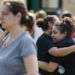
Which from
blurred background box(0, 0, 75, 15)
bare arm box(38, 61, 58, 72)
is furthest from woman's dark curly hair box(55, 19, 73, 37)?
blurred background box(0, 0, 75, 15)

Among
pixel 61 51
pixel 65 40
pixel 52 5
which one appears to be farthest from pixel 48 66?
pixel 52 5

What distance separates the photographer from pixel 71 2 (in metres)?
18.2

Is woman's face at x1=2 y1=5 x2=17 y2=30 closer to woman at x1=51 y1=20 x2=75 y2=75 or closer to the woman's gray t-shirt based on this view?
the woman's gray t-shirt

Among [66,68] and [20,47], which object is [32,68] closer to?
[20,47]

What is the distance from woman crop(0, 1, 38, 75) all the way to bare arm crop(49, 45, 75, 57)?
4.13 ft

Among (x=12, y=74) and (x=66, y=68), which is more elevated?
(x=12, y=74)

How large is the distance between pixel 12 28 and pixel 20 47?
0.17m

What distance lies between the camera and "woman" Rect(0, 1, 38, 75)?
366 cm

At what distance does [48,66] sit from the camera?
5070 millimetres

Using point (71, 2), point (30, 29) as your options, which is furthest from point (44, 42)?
point (71, 2)

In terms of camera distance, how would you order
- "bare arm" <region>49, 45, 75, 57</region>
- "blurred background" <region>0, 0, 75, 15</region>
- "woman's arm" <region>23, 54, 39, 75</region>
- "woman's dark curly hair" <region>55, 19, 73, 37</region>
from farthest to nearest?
"blurred background" <region>0, 0, 75, 15</region> < "woman's dark curly hair" <region>55, 19, 73, 37</region> < "bare arm" <region>49, 45, 75, 57</region> < "woman's arm" <region>23, 54, 39, 75</region>

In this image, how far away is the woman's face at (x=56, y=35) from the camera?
5.04 metres

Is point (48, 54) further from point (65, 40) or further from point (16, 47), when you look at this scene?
point (16, 47)

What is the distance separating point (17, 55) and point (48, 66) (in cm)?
141
